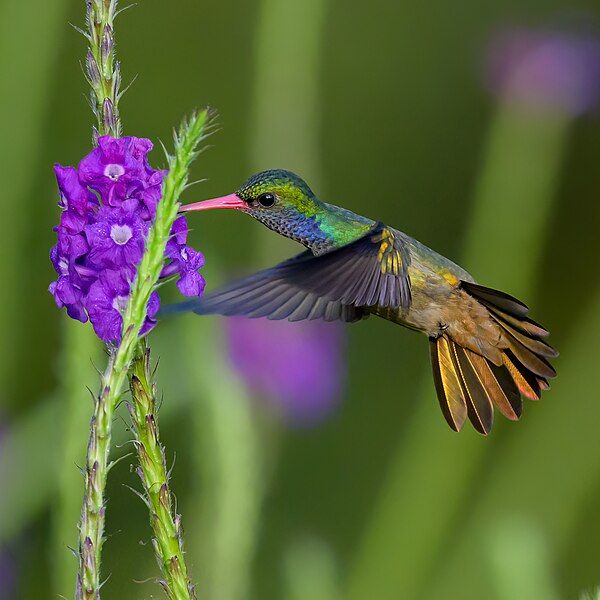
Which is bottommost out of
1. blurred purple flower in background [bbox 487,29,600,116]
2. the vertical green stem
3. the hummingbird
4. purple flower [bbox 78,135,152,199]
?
the vertical green stem

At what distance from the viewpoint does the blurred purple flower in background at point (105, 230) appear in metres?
1.40

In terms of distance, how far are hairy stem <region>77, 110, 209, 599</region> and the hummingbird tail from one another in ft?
3.10

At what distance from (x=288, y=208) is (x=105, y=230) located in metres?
0.63

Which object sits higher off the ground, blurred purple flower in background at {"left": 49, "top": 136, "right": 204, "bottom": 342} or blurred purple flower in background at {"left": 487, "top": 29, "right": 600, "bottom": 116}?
blurred purple flower in background at {"left": 487, "top": 29, "right": 600, "bottom": 116}

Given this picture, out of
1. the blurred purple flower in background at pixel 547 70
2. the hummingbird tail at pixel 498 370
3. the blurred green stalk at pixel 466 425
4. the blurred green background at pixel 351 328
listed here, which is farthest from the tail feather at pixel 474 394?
the blurred purple flower in background at pixel 547 70

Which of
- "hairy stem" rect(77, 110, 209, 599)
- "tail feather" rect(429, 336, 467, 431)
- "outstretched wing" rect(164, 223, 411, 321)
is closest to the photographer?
"hairy stem" rect(77, 110, 209, 599)

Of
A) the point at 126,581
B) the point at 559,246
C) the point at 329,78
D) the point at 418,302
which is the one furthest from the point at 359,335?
the point at 418,302

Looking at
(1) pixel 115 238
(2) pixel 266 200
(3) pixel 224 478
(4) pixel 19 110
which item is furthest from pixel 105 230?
(4) pixel 19 110

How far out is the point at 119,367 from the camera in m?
1.30

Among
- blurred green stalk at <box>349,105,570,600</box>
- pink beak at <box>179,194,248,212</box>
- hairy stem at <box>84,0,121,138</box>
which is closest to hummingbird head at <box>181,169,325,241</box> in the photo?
pink beak at <box>179,194,248,212</box>

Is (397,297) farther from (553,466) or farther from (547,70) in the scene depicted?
(547,70)

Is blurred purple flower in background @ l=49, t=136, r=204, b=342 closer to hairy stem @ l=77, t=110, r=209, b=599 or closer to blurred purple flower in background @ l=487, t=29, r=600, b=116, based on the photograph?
hairy stem @ l=77, t=110, r=209, b=599

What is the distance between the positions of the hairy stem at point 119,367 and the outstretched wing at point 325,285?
0.89 ft

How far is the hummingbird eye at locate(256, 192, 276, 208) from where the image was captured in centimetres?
197
